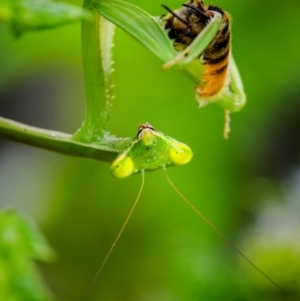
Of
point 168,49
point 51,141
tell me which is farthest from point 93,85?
point 168,49

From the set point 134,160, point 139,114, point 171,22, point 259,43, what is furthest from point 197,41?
point 259,43

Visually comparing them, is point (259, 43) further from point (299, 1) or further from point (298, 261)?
point (298, 261)

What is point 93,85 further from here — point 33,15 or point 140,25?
point 33,15

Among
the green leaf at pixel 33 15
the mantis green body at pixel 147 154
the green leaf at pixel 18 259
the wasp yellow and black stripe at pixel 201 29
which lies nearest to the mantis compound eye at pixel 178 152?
the mantis green body at pixel 147 154

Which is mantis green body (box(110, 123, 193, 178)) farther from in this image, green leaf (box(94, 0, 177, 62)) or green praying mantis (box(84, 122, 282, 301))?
green leaf (box(94, 0, 177, 62))

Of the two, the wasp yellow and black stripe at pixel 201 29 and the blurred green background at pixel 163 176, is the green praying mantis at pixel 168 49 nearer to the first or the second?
the wasp yellow and black stripe at pixel 201 29

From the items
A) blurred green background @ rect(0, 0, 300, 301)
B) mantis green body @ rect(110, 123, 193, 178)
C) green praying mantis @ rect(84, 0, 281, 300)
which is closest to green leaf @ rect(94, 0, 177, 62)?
green praying mantis @ rect(84, 0, 281, 300)
